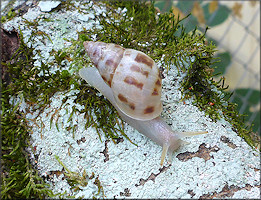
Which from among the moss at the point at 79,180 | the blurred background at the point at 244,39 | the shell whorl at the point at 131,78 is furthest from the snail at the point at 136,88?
the blurred background at the point at 244,39

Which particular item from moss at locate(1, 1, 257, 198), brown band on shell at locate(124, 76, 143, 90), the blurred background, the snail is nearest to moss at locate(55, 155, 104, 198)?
moss at locate(1, 1, 257, 198)

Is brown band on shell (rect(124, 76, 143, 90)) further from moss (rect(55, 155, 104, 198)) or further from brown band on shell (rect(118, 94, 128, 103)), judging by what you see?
moss (rect(55, 155, 104, 198))

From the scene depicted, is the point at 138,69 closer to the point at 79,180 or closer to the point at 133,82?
the point at 133,82

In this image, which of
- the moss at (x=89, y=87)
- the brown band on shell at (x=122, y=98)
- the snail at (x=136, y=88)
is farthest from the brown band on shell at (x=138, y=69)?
the moss at (x=89, y=87)

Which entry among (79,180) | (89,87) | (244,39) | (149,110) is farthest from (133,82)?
(244,39)

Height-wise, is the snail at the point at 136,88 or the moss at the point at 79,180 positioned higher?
the snail at the point at 136,88

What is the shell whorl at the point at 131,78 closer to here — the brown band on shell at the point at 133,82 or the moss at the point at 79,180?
the brown band on shell at the point at 133,82

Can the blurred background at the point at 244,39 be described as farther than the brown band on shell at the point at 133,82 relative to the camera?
Yes

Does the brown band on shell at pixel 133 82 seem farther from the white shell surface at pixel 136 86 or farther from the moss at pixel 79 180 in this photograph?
the moss at pixel 79 180

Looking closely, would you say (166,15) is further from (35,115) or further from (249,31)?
(249,31)
